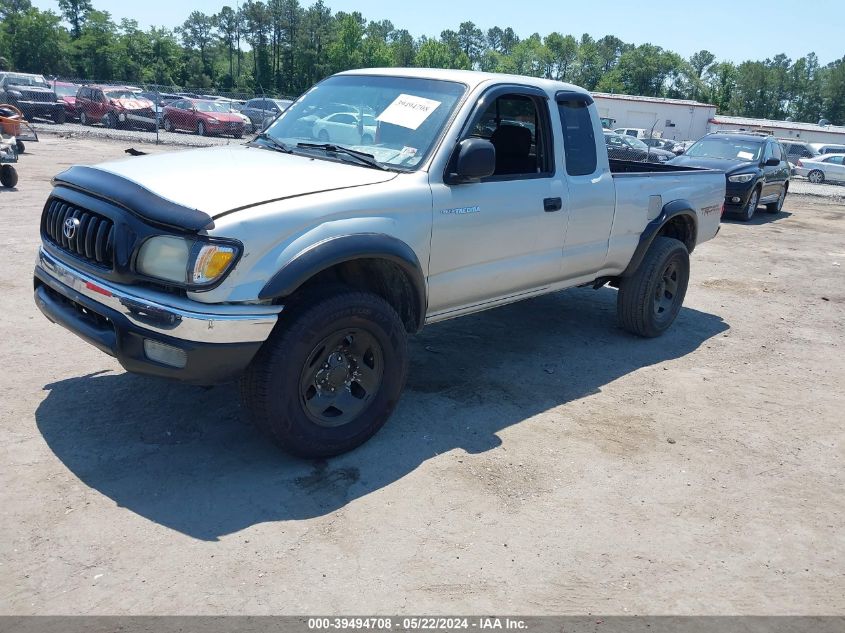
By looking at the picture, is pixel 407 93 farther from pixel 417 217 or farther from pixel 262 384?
pixel 262 384

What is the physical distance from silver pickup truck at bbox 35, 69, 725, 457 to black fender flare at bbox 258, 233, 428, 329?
0.03 ft

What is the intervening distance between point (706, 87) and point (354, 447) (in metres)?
127

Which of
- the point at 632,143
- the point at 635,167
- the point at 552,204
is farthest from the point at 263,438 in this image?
the point at 632,143

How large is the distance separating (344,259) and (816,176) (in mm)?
28001

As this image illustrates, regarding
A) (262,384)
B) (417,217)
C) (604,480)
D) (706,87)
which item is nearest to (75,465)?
(262,384)

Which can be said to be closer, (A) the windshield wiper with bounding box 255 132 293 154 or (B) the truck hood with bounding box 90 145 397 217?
(B) the truck hood with bounding box 90 145 397 217

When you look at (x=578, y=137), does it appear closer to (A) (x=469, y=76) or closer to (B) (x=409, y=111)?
(A) (x=469, y=76)

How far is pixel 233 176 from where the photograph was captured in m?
4.05

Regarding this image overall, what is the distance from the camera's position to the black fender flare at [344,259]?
3.64 m

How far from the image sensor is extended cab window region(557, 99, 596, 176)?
5.42 metres

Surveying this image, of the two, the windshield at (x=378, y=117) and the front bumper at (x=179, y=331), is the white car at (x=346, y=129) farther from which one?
the front bumper at (x=179, y=331)

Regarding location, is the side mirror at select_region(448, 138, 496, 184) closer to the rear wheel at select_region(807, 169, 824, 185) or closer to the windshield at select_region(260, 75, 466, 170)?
the windshield at select_region(260, 75, 466, 170)

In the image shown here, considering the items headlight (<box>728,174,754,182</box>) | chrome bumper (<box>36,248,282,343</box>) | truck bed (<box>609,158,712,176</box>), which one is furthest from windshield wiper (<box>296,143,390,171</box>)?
headlight (<box>728,174,754,182</box>)

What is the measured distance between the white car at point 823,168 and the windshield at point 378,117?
26.6 meters
